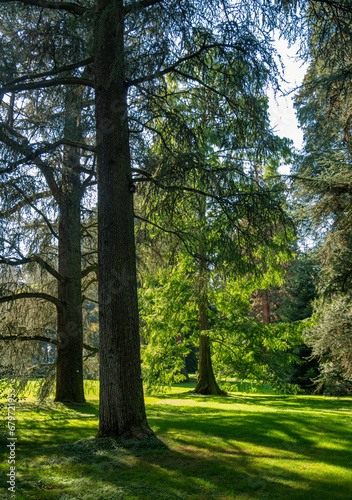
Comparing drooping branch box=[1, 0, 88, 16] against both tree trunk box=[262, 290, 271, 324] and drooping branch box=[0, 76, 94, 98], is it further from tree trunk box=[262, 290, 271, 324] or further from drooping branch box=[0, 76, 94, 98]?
tree trunk box=[262, 290, 271, 324]

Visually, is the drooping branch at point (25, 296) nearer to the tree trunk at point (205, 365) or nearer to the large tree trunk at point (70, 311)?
the large tree trunk at point (70, 311)

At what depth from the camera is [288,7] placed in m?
6.15

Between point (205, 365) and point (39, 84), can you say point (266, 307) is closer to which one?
point (205, 365)

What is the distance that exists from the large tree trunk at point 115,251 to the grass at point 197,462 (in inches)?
20.2

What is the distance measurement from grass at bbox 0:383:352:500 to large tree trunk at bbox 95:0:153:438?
0.51 m

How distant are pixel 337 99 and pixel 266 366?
879 centimetres

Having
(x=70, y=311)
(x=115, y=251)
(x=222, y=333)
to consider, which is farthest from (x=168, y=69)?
(x=222, y=333)

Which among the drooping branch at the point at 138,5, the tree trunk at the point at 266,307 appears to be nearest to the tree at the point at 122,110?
the drooping branch at the point at 138,5

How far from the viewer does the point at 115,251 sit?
6.06 metres

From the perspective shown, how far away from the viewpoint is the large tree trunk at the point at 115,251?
224 inches

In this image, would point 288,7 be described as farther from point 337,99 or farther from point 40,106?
point 40,106

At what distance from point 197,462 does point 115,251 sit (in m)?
3.03

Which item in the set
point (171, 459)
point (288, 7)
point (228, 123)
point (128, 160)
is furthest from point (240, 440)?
point (288, 7)

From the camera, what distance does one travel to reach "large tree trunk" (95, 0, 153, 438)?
18.6 ft
